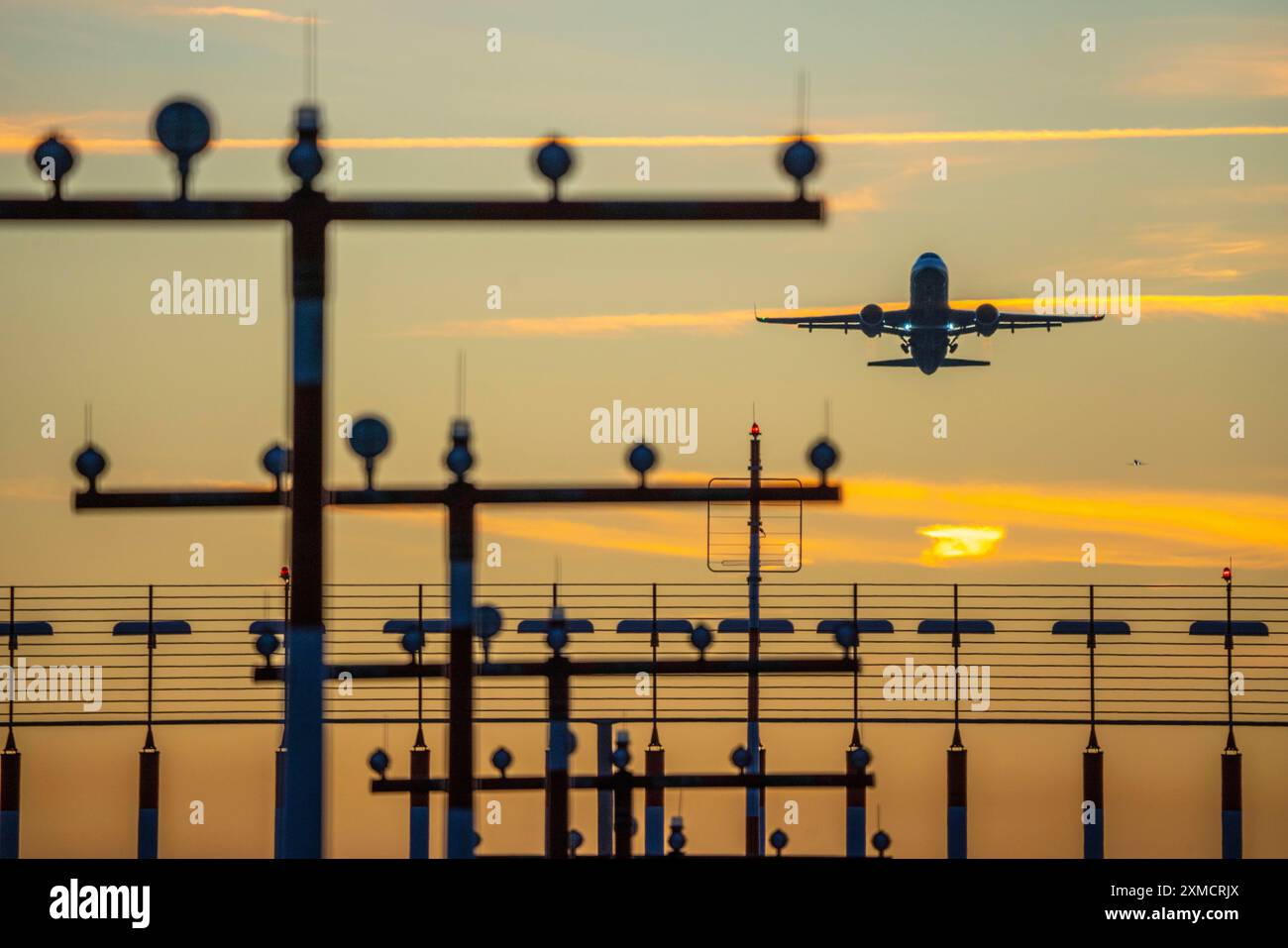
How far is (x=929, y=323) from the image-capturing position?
3816 inches

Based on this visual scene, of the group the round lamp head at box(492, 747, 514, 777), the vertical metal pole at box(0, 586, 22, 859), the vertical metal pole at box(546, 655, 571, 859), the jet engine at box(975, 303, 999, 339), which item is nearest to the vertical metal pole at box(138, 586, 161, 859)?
the vertical metal pole at box(0, 586, 22, 859)

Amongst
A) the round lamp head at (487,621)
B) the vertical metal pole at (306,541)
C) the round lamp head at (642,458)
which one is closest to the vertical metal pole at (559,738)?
the round lamp head at (487,621)

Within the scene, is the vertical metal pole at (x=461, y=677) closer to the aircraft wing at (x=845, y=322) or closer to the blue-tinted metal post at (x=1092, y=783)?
the blue-tinted metal post at (x=1092, y=783)

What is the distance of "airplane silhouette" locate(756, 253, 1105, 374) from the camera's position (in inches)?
3809

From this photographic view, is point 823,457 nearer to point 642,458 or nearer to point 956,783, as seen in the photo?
point 642,458

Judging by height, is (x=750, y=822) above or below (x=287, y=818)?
below

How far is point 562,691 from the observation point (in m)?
38.9

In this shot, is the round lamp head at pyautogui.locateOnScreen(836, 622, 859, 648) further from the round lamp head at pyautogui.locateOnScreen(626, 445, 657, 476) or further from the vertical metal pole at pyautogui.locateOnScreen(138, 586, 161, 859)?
the vertical metal pole at pyautogui.locateOnScreen(138, 586, 161, 859)

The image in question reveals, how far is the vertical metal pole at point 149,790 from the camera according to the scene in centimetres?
5222

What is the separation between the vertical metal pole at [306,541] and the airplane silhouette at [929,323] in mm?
72154

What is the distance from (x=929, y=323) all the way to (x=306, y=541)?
7781cm

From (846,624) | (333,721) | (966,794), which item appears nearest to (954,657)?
(966,794)
